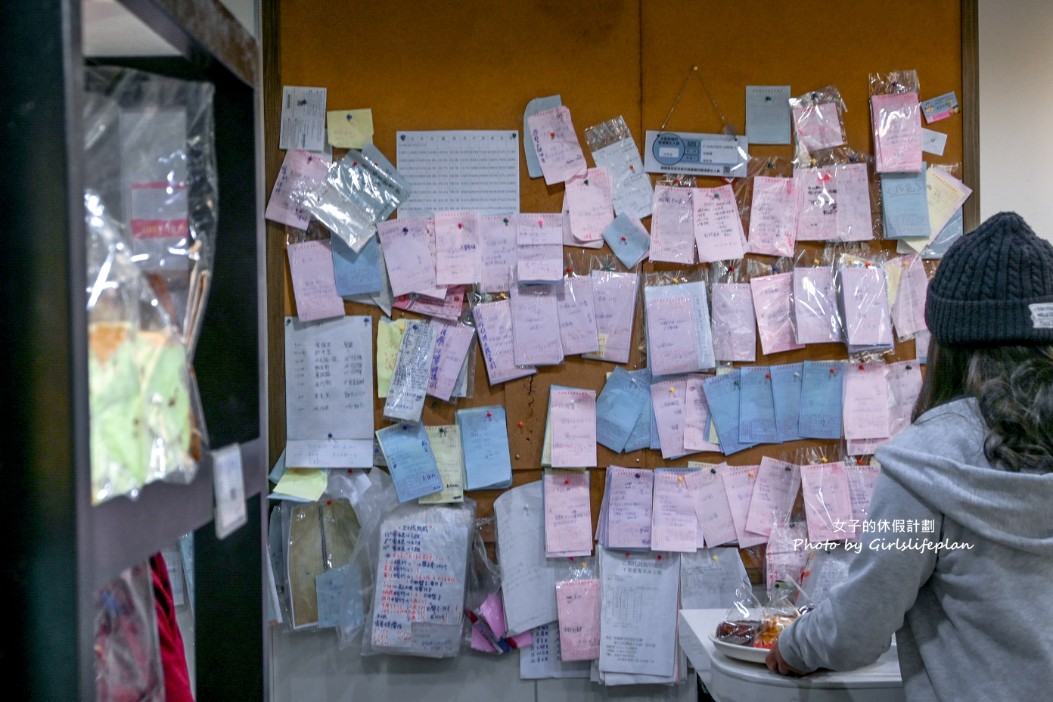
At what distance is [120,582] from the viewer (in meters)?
0.81

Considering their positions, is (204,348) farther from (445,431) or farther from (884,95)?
(884,95)

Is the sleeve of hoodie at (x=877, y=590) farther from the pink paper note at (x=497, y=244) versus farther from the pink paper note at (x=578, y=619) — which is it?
the pink paper note at (x=497, y=244)

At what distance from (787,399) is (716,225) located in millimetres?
530

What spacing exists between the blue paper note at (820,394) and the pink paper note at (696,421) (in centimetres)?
26

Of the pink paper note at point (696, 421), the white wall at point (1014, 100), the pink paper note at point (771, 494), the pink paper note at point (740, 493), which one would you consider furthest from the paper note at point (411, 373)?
the white wall at point (1014, 100)

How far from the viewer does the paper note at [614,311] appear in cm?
235

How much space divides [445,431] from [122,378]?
1745 mm

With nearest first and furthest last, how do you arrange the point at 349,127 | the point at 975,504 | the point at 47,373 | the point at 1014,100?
the point at 47,373, the point at 975,504, the point at 349,127, the point at 1014,100

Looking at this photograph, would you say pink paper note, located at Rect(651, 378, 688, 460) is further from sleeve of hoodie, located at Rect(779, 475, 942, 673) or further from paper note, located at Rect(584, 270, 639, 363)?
sleeve of hoodie, located at Rect(779, 475, 942, 673)

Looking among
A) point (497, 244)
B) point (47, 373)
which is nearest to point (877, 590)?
point (47, 373)

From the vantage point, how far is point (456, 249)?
2332mm

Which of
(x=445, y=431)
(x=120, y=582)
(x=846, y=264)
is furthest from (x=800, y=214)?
(x=120, y=582)

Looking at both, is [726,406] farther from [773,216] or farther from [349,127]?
[349,127]

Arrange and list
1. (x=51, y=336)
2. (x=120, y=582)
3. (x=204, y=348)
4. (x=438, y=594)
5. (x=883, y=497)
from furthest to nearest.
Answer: (x=438, y=594) < (x=883, y=497) < (x=204, y=348) < (x=120, y=582) < (x=51, y=336)
